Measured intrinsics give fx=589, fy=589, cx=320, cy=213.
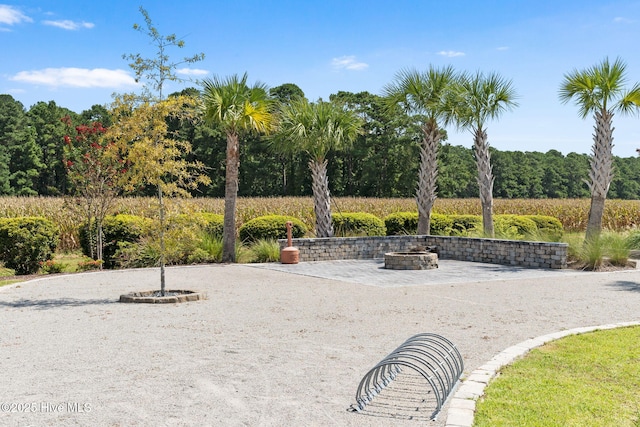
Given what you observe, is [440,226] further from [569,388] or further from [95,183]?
[569,388]

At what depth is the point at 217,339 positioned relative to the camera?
24.9 ft

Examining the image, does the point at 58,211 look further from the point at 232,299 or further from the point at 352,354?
the point at 352,354

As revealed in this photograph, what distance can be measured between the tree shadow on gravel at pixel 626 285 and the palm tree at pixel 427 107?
7.65m

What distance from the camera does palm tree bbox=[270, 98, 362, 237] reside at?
770 inches

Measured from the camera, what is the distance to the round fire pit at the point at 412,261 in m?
15.9

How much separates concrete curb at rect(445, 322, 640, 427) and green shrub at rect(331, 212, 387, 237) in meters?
14.0

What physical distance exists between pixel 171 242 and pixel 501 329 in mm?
6009

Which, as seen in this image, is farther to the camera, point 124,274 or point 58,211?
point 58,211

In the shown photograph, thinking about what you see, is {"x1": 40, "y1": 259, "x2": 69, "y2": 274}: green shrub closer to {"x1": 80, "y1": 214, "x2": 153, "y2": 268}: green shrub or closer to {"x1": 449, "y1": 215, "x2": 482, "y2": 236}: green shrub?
{"x1": 80, "y1": 214, "x2": 153, "y2": 268}: green shrub

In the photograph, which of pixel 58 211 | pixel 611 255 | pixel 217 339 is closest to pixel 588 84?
pixel 611 255

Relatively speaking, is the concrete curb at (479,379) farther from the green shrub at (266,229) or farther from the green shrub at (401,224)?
the green shrub at (401,224)

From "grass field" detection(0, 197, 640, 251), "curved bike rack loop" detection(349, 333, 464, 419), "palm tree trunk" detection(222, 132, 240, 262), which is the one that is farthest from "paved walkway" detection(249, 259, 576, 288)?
"curved bike rack loop" detection(349, 333, 464, 419)

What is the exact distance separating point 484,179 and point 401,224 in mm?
4005

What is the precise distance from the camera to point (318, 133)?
769 inches
